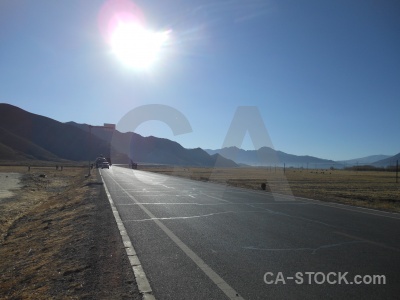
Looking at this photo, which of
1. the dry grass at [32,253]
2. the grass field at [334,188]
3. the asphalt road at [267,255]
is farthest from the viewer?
the grass field at [334,188]

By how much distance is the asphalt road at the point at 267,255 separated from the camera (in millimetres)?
5508

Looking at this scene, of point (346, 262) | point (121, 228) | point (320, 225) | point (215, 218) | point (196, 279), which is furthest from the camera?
point (215, 218)

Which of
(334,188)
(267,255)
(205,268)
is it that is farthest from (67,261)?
(334,188)

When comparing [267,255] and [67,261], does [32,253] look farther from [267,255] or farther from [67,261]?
[267,255]

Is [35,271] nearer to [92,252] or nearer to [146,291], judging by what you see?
[92,252]

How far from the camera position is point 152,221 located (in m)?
12.0

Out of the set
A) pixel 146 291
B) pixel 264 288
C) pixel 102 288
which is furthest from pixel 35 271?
pixel 264 288

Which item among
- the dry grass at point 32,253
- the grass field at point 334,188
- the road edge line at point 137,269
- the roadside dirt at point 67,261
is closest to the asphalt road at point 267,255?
the road edge line at point 137,269

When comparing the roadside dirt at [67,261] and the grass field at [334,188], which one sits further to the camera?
the grass field at [334,188]

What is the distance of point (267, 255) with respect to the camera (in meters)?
7.48

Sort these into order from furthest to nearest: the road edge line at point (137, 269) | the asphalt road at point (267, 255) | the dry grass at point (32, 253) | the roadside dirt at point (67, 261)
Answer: the dry grass at point (32, 253)
the roadside dirt at point (67, 261)
the asphalt road at point (267, 255)
the road edge line at point (137, 269)

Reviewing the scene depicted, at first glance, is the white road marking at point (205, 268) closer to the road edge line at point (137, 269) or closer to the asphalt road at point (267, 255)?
the asphalt road at point (267, 255)

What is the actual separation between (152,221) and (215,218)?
6.90 feet

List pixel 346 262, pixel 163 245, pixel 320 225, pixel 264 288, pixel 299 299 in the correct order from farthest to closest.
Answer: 1. pixel 320 225
2. pixel 163 245
3. pixel 346 262
4. pixel 264 288
5. pixel 299 299
